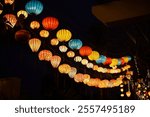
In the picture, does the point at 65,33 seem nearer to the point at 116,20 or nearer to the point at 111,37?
the point at 116,20

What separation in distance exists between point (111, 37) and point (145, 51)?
359 cm

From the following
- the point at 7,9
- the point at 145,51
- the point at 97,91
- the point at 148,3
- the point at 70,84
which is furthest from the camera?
the point at 97,91

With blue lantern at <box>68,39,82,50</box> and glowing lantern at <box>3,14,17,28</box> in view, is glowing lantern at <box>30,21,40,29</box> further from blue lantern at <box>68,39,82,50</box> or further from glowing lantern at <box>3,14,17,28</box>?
blue lantern at <box>68,39,82,50</box>

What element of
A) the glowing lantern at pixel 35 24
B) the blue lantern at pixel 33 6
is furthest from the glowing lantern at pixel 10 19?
the glowing lantern at pixel 35 24

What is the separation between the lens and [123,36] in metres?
14.9

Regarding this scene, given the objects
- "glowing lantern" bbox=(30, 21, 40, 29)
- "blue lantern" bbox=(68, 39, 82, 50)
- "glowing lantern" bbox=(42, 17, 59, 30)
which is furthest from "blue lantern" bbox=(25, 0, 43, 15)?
"blue lantern" bbox=(68, 39, 82, 50)

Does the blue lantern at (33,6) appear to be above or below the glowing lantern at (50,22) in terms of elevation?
above

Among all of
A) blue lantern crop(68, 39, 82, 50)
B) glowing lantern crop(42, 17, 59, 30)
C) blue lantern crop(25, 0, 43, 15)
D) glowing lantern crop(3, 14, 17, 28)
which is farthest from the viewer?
blue lantern crop(68, 39, 82, 50)

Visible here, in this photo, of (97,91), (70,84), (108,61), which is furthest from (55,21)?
(97,91)

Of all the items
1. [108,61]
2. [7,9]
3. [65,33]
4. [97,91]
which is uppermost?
[7,9]

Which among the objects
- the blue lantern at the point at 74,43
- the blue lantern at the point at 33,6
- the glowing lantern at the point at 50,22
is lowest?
the blue lantern at the point at 74,43

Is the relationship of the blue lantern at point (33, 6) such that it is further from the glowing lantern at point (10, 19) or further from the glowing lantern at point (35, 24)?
the glowing lantern at point (35, 24)

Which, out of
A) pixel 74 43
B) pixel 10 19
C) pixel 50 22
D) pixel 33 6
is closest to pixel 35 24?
pixel 50 22

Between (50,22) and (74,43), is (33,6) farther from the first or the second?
(74,43)
